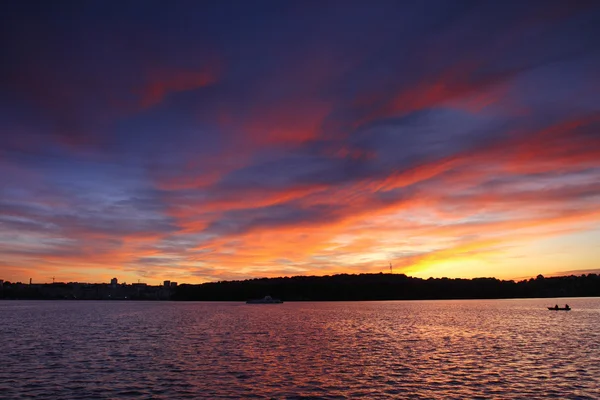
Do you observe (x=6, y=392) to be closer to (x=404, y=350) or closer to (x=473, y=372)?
(x=473, y=372)

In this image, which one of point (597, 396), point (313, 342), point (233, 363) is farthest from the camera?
point (313, 342)

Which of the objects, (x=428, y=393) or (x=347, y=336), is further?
(x=347, y=336)

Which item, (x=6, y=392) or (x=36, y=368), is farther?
(x=36, y=368)

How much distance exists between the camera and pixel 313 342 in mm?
92312

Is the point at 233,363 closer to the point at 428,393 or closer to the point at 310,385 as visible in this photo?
the point at 310,385

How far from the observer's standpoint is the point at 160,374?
5600cm

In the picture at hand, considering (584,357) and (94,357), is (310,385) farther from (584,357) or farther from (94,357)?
(584,357)

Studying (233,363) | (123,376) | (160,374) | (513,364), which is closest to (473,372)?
(513,364)

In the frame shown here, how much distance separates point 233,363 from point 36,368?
26.1 m

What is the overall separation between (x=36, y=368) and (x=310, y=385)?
37860 mm

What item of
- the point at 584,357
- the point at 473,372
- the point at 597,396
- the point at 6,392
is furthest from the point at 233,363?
the point at 584,357

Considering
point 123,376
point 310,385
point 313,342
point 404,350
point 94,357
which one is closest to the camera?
point 310,385

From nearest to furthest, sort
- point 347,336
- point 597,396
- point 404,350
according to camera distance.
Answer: point 597,396 < point 404,350 < point 347,336

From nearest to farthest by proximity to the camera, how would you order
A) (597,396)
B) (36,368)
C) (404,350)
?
(597,396) < (36,368) < (404,350)
